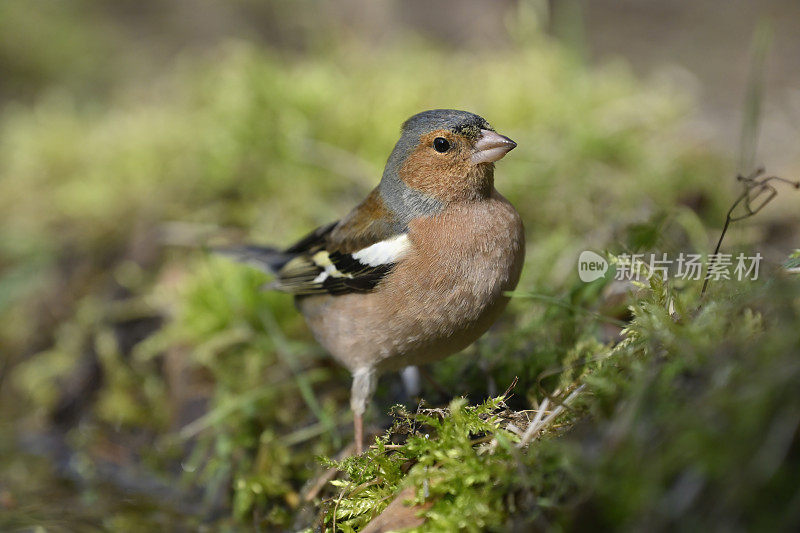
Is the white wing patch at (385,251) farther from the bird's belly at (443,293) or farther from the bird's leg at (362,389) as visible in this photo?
the bird's leg at (362,389)

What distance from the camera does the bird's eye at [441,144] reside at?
110 inches

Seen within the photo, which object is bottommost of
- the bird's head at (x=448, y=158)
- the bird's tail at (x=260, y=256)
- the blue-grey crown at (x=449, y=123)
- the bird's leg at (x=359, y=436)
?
the bird's leg at (x=359, y=436)

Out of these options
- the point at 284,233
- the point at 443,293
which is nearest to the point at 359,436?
the point at 443,293

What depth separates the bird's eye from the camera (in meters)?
2.79

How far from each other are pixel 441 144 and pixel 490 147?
215 mm

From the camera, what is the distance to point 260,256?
3.82 m

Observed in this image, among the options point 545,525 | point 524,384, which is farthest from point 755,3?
point 545,525

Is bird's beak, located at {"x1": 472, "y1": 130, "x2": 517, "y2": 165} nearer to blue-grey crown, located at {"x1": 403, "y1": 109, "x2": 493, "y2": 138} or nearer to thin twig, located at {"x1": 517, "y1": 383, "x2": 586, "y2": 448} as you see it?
blue-grey crown, located at {"x1": 403, "y1": 109, "x2": 493, "y2": 138}

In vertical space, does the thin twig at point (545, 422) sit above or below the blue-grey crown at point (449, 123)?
below

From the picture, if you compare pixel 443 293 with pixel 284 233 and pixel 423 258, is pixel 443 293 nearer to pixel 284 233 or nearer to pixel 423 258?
pixel 423 258

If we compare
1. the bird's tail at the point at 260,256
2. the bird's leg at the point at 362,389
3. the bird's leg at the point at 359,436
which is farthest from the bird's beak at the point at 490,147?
the bird's tail at the point at 260,256

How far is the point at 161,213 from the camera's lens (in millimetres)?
5344

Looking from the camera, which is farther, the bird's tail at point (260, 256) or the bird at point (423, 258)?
the bird's tail at point (260, 256)

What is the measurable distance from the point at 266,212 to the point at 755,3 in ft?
32.6
